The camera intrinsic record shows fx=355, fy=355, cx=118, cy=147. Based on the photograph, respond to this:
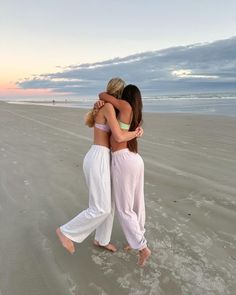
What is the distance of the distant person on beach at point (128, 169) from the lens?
342 centimetres

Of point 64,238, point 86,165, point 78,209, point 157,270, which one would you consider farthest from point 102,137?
point 78,209

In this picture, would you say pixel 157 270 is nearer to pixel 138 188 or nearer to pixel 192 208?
pixel 138 188

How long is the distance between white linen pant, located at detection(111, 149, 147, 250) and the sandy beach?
34 cm

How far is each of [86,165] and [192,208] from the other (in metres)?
2.20

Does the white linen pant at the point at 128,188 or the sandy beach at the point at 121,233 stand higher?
Answer: the white linen pant at the point at 128,188

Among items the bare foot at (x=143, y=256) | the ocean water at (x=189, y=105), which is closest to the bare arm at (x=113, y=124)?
the bare foot at (x=143, y=256)

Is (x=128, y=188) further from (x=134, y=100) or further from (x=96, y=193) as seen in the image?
(x=134, y=100)

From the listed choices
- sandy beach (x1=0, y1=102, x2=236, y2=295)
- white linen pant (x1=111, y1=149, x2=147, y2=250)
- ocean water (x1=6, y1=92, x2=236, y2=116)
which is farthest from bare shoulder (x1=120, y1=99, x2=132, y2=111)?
ocean water (x1=6, y1=92, x2=236, y2=116)

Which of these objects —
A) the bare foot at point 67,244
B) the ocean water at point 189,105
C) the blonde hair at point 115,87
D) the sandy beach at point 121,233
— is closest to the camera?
the sandy beach at point 121,233

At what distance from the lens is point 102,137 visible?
3.58 metres

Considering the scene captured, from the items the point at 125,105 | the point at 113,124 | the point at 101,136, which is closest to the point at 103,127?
the point at 101,136

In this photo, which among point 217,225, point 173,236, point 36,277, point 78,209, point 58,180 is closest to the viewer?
point 36,277

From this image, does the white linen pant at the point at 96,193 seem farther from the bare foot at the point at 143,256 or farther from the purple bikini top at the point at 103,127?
the bare foot at the point at 143,256

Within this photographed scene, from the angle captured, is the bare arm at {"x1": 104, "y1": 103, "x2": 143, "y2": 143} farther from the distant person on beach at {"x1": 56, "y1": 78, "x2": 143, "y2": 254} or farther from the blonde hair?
the blonde hair
